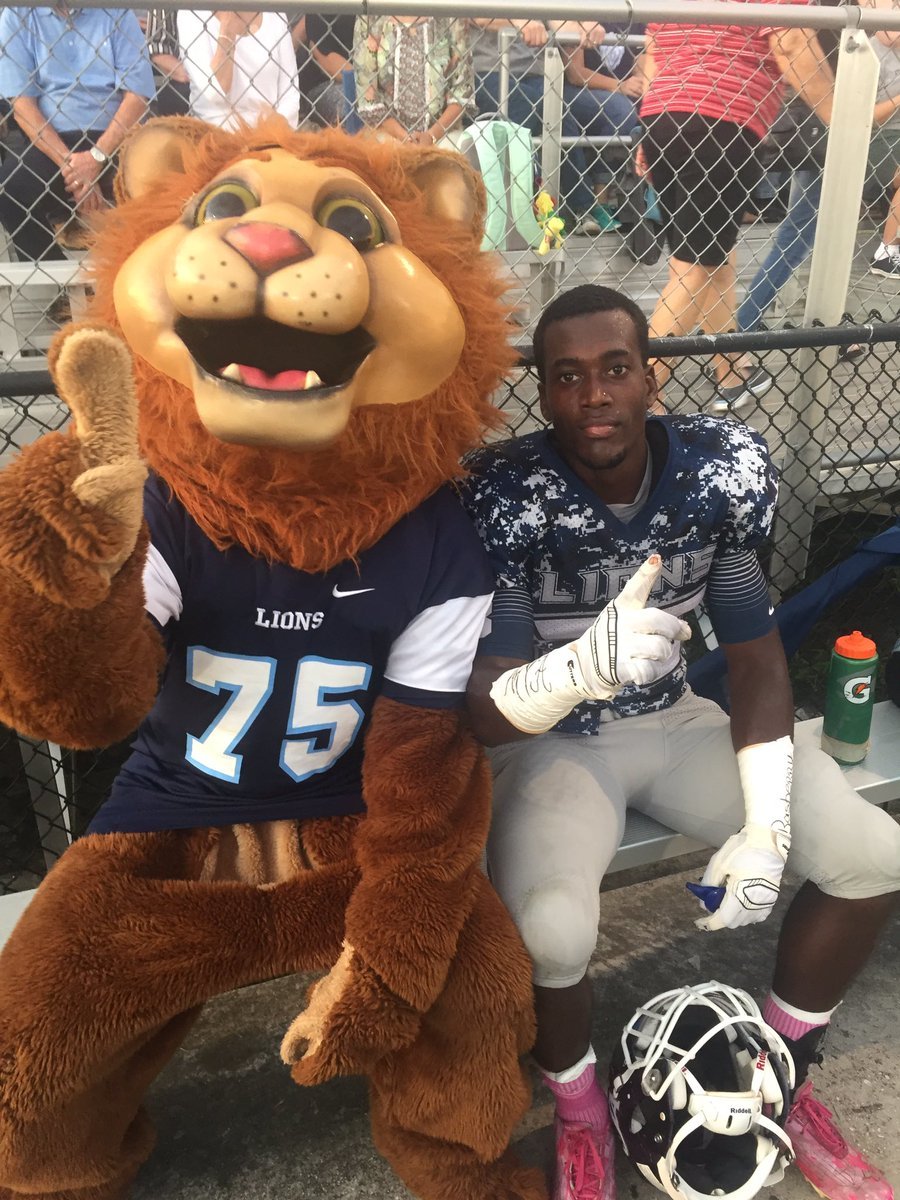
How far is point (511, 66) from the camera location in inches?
149

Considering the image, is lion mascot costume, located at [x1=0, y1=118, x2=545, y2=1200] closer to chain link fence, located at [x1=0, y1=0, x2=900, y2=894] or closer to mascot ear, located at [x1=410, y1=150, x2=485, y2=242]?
mascot ear, located at [x1=410, y1=150, x2=485, y2=242]

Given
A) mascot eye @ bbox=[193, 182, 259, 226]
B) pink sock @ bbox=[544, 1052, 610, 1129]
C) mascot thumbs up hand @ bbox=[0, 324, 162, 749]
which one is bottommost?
pink sock @ bbox=[544, 1052, 610, 1129]

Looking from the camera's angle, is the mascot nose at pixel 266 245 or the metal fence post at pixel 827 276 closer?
the mascot nose at pixel 266 245

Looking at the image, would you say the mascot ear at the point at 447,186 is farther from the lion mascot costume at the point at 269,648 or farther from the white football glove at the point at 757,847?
the white football glove at the point at 757,847

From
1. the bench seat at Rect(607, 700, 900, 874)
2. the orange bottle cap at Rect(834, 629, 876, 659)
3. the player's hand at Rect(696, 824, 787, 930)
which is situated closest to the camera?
the player's hand at Rect(696, 824, 787, 930)

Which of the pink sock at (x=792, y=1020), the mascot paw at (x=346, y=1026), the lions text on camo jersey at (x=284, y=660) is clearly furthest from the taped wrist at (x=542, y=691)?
the pink sock at (x=792, y=1020)

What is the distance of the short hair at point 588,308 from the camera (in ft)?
5.68

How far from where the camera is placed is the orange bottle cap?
218cm

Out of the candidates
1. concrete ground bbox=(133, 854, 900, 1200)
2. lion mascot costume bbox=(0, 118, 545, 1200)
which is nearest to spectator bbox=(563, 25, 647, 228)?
lion mascot costume bbox=(0, 118, 545, 1200)

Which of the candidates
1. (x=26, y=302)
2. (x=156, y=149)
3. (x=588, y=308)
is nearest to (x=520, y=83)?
(x=26, y=302)

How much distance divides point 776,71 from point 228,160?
7.77 ft

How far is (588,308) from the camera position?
173cm

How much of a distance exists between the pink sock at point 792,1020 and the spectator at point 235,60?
7.37 feet

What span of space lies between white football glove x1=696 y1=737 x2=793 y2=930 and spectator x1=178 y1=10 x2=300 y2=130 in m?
1.84
